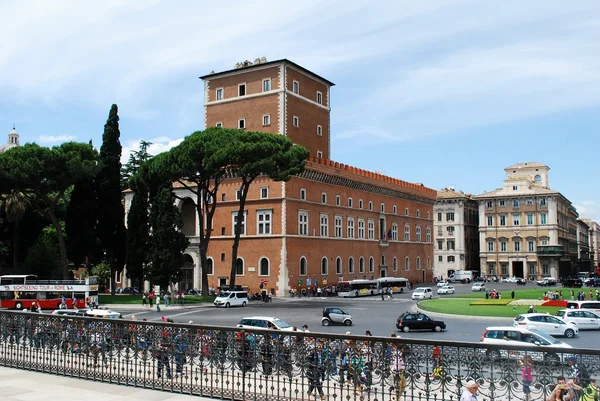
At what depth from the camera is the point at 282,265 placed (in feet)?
167

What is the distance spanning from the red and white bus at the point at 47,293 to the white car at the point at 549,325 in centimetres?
2563

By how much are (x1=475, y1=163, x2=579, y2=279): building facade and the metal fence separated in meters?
81.2

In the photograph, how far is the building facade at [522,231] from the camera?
281 feet

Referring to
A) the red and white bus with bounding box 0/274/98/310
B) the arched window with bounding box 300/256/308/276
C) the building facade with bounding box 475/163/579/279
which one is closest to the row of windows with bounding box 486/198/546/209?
the building facade with bounding box 475/163/579/279

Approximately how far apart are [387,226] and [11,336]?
183 feet

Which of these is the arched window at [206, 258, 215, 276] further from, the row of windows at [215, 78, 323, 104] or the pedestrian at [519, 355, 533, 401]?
the pedestrian at [519, 355, 533, 401]

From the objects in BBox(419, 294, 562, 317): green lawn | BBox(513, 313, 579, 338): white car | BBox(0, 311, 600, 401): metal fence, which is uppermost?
BBox(0, 311, 600, 401): metal fence

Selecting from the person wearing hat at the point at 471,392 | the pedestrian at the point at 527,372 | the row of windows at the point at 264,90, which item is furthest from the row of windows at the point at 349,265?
the person wearing hat at the point at 471,392

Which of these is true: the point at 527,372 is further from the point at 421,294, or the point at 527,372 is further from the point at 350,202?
the point at 350,202

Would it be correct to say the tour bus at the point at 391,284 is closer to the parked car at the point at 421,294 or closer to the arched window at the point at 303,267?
the parked car at the point at 421,294

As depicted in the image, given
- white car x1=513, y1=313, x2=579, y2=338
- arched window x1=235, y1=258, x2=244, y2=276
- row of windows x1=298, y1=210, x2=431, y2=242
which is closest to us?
white car x1=513, y1=313, x2=579, y2=338

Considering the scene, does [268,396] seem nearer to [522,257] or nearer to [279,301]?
[279,301]

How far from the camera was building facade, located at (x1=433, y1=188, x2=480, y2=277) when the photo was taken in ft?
300

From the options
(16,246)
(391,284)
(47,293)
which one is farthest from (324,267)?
(16,246)
